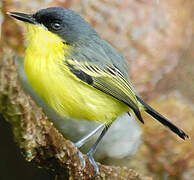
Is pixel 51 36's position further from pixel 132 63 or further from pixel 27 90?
pixel 132 63

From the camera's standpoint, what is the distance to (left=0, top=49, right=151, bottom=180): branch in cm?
294

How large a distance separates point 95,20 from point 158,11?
89 centimetres

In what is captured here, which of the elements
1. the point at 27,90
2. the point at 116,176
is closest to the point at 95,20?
the point at 27,90

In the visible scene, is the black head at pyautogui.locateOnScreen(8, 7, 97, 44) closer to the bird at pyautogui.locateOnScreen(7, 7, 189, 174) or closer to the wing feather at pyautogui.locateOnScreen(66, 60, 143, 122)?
the bird at pyautogui.locateOnScreen(7, 7, 189, 174)

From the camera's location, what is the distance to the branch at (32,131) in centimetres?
294

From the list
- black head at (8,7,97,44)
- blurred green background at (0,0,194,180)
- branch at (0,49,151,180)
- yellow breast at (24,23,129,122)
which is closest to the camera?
branch at (0,49,151,180)

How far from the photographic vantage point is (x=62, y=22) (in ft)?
12.7

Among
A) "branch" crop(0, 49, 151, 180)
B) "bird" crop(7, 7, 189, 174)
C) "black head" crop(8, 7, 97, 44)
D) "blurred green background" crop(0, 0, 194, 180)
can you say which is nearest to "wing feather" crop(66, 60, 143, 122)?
"bird" crop(7, 7, 189, 174)

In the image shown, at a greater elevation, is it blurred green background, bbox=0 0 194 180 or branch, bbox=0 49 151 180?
branch, bbox=0 49 151 180

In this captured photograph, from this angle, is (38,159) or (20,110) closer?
(20,110)

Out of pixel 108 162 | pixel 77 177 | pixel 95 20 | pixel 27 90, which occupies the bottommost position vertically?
pixel 108 162

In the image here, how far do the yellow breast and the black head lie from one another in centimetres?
5

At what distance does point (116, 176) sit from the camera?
12.9 feet

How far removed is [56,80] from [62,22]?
52 centimetres
